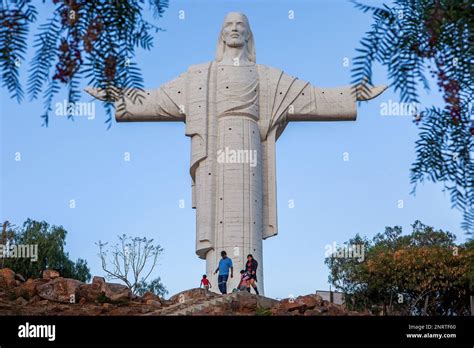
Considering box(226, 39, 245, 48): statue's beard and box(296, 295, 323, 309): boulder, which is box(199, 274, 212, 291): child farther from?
box(226, 39, 245, 48): statue's beard

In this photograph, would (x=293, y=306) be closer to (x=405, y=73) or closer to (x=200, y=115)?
(x=200, y=115)

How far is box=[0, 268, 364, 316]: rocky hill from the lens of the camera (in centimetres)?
1605

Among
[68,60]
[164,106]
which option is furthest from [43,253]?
[68,60]

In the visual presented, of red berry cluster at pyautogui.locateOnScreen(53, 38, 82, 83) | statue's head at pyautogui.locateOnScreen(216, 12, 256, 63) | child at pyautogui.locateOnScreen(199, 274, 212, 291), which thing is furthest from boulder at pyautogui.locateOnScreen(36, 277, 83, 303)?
red berry cluster at pyautogui.locateOnScreen(53, 38, 82, 83)

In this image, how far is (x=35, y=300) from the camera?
662 inches

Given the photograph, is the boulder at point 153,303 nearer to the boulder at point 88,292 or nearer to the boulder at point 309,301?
the boulder at point 88,292

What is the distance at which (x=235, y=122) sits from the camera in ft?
75.4

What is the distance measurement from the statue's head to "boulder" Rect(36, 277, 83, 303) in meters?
9.22

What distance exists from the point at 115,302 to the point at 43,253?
14109 mm

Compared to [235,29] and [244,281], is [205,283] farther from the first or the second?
[235,29]

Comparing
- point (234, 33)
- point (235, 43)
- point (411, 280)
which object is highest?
point (234, 33)

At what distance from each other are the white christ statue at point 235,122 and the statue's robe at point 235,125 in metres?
0.03

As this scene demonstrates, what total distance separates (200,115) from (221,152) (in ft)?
4.20
